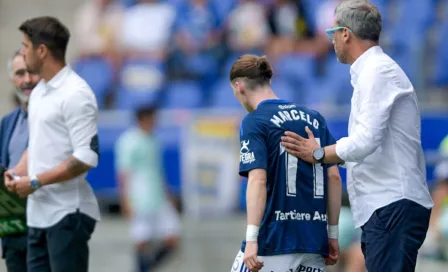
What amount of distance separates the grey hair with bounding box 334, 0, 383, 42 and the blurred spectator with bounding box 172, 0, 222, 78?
8.21 m

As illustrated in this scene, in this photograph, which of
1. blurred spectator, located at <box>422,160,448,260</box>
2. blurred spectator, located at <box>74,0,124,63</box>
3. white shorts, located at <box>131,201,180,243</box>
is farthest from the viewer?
blurred spectator, located at <box>74,0,124,63</box>

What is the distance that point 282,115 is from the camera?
17.1 feet

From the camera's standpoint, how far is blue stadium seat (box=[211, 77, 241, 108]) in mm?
12961

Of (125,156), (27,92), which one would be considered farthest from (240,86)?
(125,156)

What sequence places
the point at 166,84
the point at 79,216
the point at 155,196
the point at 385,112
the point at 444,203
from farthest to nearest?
the point at 166,84
the point at 155,196
the point at 444,203
the point at 79,216
the point at 385,112

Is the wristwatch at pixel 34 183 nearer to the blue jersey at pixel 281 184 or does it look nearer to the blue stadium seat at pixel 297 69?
the blue jersey at pixel 281 184

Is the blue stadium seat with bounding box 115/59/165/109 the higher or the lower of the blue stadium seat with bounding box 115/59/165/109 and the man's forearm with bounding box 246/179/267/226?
the lower

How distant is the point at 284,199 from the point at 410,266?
0.73 metres

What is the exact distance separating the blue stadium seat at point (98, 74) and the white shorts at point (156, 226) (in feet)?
8.61

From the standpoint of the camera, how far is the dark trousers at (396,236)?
5184 millimetres

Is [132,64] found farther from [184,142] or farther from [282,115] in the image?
[282,115]

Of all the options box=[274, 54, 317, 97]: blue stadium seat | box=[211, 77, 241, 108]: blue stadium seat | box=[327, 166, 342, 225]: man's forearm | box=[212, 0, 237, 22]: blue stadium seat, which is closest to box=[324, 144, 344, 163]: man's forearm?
box=[327, 166, 342, 225]: man's forearm

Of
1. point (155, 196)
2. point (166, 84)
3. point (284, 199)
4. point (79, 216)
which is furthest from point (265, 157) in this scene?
point (166, 84)

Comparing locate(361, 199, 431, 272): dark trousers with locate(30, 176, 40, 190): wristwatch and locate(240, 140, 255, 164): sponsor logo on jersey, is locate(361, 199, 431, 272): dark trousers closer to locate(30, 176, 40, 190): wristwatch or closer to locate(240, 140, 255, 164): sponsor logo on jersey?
locate(240, 140, 255, 164): sponsor logo on jersey
